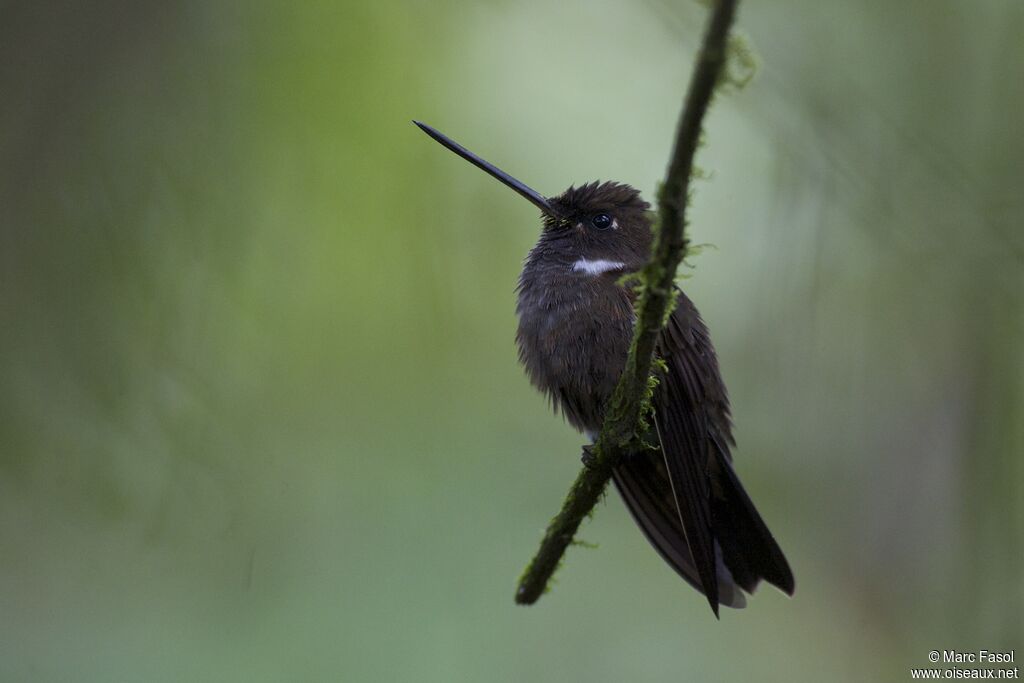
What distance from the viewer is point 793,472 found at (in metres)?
5.12

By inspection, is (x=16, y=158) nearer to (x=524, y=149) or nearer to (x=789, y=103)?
(x=524, y=149)

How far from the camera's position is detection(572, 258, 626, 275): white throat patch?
10.8 ft

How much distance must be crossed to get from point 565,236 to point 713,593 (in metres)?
1.48

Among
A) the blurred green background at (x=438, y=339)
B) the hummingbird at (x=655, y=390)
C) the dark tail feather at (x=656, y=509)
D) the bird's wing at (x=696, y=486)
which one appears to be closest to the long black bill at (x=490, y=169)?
the hummingbird at (x=655, y=390)

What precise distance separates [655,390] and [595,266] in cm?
70

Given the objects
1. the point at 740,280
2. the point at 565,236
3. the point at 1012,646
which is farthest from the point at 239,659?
the point at 1012,646

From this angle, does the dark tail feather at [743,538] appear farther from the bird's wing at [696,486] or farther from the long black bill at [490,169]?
the long black bill at [490,169]

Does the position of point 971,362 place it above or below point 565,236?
below

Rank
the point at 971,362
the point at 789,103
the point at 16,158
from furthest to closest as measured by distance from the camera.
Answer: the point at 971,362, the point at 16,158, the point at 789,103

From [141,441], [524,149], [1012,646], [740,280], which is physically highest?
[524,149]

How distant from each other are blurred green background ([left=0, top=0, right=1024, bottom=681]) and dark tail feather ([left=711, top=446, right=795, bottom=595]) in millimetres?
612

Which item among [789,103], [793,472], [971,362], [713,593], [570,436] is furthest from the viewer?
[570,436]

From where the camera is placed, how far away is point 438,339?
426cm

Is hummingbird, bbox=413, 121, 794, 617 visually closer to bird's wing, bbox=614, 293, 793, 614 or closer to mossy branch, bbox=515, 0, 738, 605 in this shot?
bird's wing, bbox=614, 293, 793, 614
